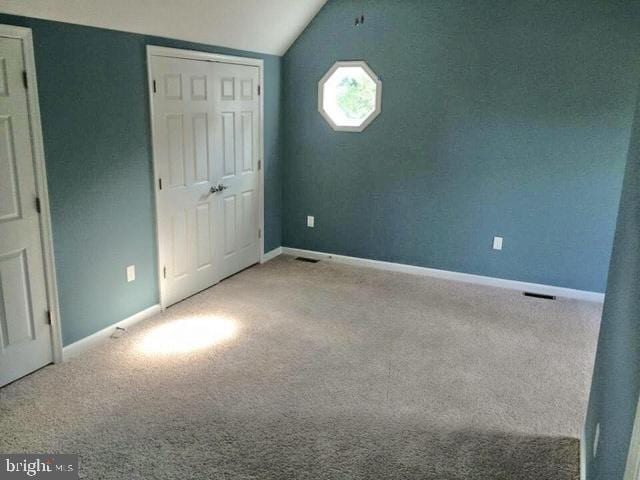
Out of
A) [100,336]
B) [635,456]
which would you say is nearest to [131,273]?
[100,336]

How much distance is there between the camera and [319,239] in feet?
18.1

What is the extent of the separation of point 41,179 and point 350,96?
10.1 ft

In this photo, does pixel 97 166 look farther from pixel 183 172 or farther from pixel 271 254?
pixel 271 254

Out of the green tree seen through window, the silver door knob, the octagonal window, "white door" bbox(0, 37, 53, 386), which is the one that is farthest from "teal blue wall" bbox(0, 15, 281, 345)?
the green tree seen through window

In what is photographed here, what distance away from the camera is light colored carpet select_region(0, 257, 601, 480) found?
96.0 inches

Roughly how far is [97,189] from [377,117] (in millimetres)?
2658

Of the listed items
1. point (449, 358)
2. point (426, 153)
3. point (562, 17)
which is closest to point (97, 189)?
point (449, 358)

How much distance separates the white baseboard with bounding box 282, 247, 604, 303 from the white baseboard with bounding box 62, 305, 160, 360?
1984 millimetres

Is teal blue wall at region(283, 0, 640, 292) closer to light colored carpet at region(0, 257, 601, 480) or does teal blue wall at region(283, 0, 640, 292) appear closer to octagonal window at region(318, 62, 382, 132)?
octagonal window at region(318, 62, 382, 132)

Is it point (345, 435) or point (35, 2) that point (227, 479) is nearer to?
point (345, 435)

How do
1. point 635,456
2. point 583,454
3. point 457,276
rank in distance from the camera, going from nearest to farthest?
point 635,456
point 583,454
point 457,276

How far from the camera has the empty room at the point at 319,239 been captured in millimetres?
2521

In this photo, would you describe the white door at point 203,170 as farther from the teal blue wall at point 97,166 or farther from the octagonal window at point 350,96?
the octagonal window at point 350,96

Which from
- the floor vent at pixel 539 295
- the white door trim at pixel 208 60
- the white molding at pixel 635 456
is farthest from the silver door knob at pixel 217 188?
the white molding at pixel 635 456
